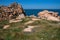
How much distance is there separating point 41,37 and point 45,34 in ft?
5.63

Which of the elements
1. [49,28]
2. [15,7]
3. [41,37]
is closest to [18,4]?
[15,7]

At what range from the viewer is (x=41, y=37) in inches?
1132

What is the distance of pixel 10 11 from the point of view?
60.5 m

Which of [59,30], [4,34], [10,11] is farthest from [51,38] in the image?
[10,11]

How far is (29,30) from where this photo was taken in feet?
107

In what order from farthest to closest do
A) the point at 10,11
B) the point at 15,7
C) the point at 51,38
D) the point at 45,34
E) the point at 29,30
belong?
the point at 15,7, the point at 10,11, the point at 29,30, the point at 45,34, the point at 51,38

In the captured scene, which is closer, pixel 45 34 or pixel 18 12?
pixel 45 34

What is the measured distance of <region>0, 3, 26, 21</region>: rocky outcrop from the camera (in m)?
57.0

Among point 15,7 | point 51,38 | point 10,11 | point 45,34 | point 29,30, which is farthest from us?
point 15,7

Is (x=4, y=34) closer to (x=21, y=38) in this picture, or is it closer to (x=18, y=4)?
(x=21, y=38)

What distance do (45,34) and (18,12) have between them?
111 ft

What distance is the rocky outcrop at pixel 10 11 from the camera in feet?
187

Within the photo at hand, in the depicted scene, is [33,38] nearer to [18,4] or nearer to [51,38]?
[51,38]

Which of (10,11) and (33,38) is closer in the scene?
(33,38)
